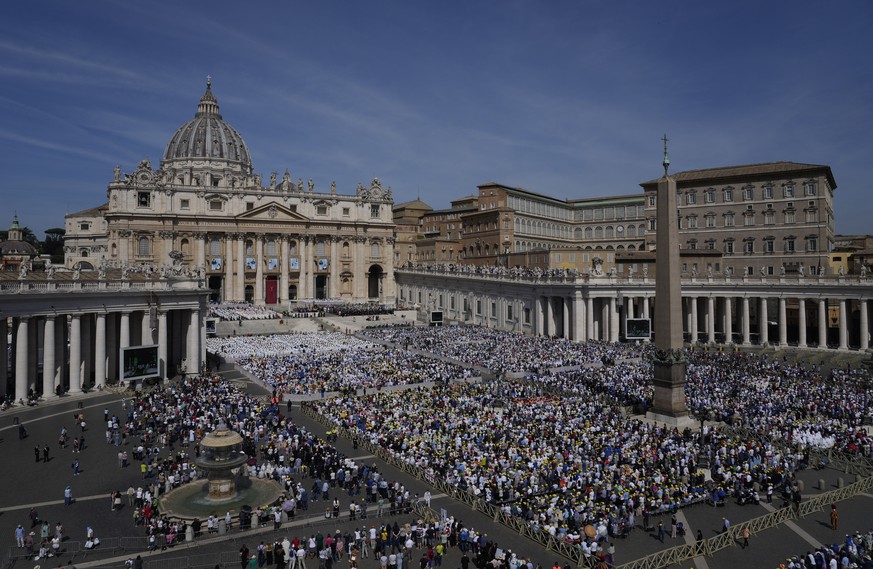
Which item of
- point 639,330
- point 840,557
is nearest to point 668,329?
point 840,557

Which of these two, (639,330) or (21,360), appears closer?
(21,360)

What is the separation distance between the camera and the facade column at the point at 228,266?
88.3 meters

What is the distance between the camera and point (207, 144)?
4599 inches

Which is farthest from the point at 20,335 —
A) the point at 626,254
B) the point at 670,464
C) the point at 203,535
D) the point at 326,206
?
the point at 326,206

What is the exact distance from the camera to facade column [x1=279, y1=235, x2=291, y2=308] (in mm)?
92125

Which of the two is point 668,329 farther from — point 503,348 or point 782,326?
point 782,326

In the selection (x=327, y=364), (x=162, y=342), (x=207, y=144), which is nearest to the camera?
(x=162, y=342)

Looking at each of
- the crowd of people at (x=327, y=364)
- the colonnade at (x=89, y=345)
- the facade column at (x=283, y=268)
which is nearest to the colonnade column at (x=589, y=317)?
the crowd of people at (x=327, y=364)

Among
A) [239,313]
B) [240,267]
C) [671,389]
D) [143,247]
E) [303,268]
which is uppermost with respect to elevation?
[143,247]

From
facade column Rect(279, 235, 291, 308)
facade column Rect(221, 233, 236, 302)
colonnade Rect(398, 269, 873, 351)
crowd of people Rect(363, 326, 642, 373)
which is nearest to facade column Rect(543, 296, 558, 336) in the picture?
colonnade Rect(398, 269, 873, 351)

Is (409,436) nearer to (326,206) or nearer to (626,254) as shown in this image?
(626,254)

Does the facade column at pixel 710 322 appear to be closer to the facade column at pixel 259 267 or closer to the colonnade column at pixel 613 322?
the colonnade column at pixel 613 322

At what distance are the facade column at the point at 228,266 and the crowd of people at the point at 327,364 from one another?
107ft

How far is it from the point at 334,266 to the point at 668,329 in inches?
2844
